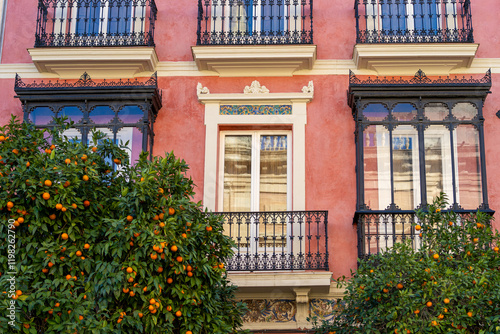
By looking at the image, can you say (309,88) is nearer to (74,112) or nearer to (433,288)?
(74,112)

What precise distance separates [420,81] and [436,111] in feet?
1.93

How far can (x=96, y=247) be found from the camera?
8141mm

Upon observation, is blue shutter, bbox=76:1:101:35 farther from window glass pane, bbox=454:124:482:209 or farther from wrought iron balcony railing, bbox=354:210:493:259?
window glass pane, bbox=454:124:482:209

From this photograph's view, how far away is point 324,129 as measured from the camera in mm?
11938

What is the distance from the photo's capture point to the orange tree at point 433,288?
830 centimetres

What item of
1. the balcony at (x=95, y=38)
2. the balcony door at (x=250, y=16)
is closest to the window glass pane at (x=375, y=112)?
the balcony door at (x=250, y=16)

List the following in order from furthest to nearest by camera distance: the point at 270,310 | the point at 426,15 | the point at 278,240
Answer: the point at 426,15 < the point at 278,240 < the point at 270,310

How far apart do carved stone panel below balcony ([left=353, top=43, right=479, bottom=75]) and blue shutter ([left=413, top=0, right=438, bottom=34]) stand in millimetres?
634

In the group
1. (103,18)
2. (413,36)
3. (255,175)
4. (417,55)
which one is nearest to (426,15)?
(413,36)

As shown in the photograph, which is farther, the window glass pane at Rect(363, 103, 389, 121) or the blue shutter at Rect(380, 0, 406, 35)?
the blue shutter at Rect(380, 0, 406, 35)

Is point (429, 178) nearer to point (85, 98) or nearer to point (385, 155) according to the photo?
point (385, 155)

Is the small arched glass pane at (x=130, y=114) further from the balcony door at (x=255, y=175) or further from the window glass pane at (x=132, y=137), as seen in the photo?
the balcony door at (x=255, y=175)

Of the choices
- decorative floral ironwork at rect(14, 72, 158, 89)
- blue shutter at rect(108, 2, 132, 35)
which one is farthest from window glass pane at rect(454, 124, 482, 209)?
blue shutter at rect(108, 2, 132, 35)

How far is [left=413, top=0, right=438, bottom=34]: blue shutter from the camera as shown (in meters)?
12.3
